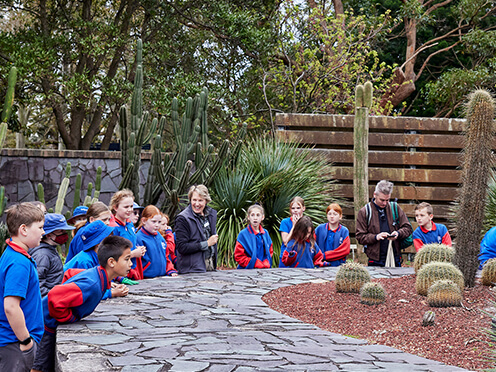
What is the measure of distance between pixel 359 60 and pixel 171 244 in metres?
12.1

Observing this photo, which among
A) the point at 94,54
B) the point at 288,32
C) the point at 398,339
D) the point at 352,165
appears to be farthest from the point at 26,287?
the point at 288,32

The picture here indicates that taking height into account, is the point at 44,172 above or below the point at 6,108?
below

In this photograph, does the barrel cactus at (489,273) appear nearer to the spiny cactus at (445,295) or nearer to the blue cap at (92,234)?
the spiny cactus at (445,295)

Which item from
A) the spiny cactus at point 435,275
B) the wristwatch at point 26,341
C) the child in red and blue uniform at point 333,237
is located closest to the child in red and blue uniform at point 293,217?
the child in red and blue uniform at point 333,237

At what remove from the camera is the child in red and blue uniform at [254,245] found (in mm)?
9031

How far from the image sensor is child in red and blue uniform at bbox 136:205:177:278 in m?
7.97

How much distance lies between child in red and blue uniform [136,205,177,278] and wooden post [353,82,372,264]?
4.43 m

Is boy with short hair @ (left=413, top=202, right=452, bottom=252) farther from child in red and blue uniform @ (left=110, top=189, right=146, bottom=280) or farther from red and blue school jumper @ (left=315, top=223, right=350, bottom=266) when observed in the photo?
child in red and blue uniform @ (left=110, top=189, right=146, bottom=280)

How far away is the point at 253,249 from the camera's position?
9.31m

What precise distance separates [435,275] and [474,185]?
1.26m

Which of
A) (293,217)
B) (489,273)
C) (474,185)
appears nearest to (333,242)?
(293,217)

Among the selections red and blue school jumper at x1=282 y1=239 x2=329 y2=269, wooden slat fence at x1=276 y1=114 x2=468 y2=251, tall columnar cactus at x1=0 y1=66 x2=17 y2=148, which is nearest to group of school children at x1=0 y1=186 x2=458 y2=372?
red and blue school jumper at x1=282 y1=239 x2=329 y2=269

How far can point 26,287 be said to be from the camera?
3842 millimetres

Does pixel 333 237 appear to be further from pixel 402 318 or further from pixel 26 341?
pixel 26 341
